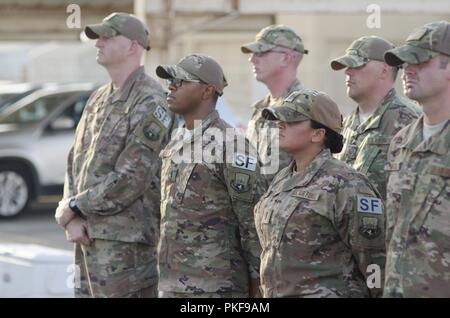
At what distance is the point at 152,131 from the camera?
555cm

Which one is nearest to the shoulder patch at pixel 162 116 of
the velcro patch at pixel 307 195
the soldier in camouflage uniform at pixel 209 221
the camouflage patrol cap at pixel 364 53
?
the soldier in camouflage uniform at pixel 209 221

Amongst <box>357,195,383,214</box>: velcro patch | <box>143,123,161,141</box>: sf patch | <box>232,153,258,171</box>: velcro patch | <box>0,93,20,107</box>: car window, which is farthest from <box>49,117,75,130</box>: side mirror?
<box>357,195,383,214</box>: velcro patch

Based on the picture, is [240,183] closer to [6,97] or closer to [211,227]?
[211,227]

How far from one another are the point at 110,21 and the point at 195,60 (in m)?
0.78

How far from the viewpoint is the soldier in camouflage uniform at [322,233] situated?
432 centimetres

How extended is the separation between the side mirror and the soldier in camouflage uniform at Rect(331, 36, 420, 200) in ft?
26.5

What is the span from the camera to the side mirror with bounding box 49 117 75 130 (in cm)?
1327

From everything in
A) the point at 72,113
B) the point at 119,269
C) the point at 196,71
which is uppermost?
the point at 196,71

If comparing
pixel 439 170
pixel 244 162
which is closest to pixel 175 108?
pixel 244 162

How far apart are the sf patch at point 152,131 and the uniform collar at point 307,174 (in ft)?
4.09

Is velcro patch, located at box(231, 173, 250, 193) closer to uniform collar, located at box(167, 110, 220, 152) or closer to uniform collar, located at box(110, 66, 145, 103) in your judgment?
uniform collar, located at box(167, 110, 220, 152)

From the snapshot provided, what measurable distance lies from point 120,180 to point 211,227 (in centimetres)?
72

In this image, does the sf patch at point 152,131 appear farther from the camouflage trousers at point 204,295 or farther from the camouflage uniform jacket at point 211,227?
the camouflage trousers at point 204,295
